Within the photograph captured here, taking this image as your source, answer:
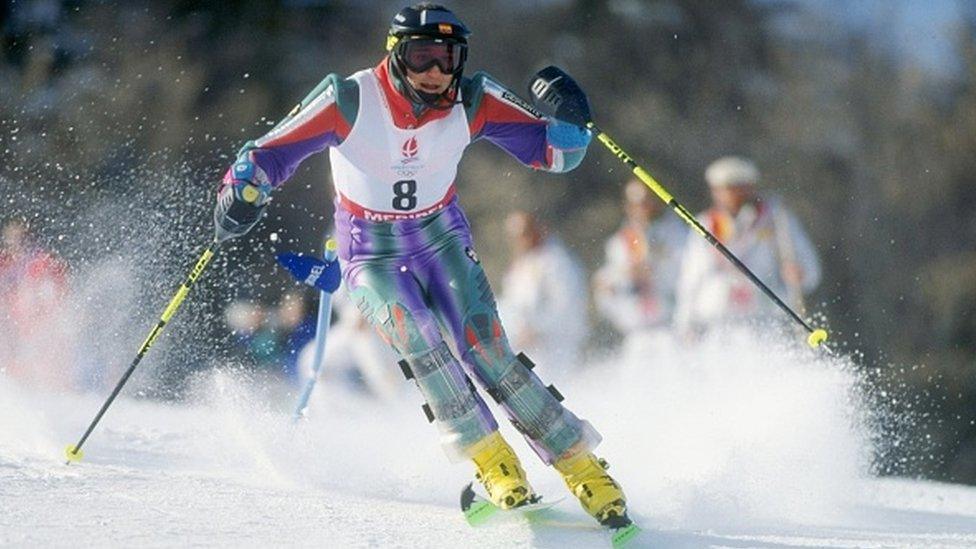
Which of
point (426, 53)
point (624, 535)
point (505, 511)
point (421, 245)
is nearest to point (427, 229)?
point (421, 245)

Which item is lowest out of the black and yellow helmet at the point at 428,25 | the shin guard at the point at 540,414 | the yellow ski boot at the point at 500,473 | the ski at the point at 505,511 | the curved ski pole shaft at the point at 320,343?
the ski at the point at 505,511

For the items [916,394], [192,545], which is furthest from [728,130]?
[192,545]

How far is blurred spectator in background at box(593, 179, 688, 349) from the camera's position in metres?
6.74

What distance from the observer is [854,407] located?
5.77 meters

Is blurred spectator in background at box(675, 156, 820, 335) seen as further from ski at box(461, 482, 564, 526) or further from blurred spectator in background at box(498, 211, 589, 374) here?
ski at box(461, 482, 564, 526)

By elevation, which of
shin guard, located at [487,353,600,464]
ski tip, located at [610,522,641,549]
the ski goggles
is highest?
the ski goggles

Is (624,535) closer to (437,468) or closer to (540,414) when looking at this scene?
(540,414)

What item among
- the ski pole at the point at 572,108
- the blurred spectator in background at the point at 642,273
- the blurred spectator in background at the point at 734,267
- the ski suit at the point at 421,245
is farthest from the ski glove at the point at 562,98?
the blurred spectator in background at the point at 642,273

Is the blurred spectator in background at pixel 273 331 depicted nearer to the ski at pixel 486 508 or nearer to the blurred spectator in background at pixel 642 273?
the blurred spectator in background at pixel 642 273

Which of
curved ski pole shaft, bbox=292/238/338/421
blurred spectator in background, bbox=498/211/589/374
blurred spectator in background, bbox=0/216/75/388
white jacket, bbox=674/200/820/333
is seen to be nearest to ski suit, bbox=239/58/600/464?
curved ski pole shaft, bbox=292/238/338/421

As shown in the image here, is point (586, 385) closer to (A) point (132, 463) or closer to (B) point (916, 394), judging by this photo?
(B) point (916, 394)

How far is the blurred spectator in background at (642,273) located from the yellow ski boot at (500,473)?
10.3 feet

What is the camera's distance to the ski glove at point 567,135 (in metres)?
4.02

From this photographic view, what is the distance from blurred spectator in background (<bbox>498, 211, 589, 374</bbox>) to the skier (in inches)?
113
